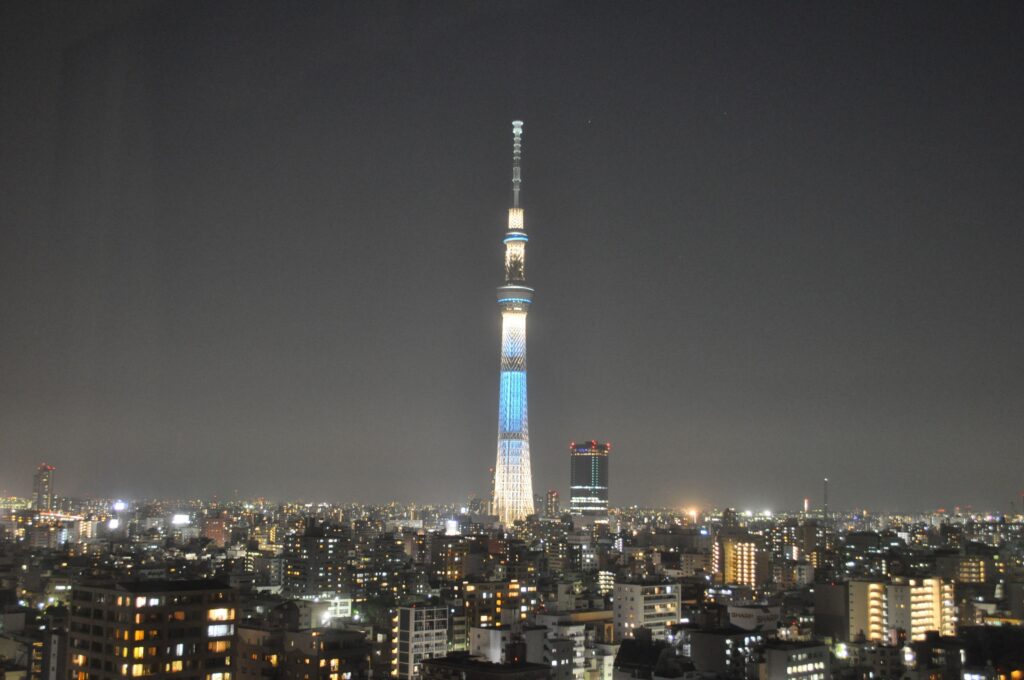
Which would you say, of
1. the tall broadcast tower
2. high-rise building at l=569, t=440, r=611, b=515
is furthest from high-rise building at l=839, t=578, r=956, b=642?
high-rise building at l=569, t=440, r=611, b=515

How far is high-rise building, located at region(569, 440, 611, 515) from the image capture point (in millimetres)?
50562

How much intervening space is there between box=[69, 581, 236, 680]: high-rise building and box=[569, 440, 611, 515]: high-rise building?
41542mm

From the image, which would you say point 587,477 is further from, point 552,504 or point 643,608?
point 643,608

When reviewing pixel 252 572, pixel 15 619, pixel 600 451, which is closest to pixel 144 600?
pixel 15 619

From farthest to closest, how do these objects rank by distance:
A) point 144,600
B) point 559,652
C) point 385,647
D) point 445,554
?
point 445,554, point 385,647, point 559,652, point 144,600

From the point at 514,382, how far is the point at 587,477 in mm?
21235

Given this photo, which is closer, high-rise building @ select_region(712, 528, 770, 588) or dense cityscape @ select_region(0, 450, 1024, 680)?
dense cityscape @ select_region(0, 450, 1024, 680)

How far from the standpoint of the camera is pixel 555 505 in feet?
187

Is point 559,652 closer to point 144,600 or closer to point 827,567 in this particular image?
point 144,600

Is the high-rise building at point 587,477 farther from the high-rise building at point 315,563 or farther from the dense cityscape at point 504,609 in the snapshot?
the high-rise building at point 315,563

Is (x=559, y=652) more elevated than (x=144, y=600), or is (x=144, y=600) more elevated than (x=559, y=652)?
(x=144, y=600)

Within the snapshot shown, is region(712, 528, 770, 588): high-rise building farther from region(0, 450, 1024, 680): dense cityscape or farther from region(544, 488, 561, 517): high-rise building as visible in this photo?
region(544, 488, 561, 517): high-rise building

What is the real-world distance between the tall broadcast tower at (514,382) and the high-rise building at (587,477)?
20.0 m

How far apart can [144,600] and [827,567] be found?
19.9 metres
